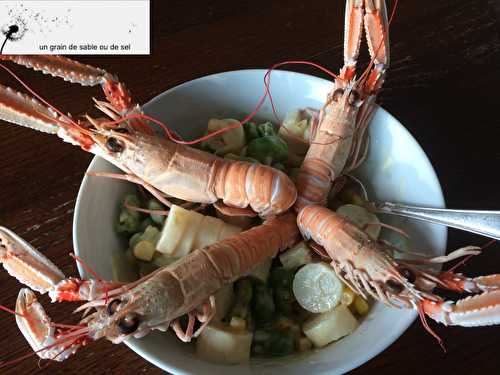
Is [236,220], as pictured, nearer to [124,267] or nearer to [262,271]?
[262,271]

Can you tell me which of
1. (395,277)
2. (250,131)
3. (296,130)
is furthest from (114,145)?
Answer: (395,277)

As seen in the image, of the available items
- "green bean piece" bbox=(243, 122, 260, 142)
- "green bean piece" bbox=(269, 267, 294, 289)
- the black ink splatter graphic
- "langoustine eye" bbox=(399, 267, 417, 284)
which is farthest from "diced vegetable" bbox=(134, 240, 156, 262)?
the black ink splatter graphic

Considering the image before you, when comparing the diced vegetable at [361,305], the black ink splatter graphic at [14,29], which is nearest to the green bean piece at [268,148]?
the diced vegetable at [361,305]

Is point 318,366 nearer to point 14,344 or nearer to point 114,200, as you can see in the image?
point 114,200

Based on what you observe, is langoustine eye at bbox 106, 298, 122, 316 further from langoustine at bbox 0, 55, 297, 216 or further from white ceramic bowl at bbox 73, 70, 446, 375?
→ langoustine at bbox 0, 55, 297, 216

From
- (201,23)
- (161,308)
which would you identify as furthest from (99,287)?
(201,23)
